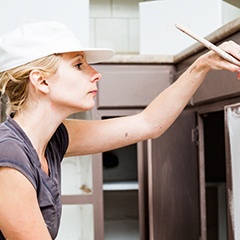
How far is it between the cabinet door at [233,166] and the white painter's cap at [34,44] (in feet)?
1.43

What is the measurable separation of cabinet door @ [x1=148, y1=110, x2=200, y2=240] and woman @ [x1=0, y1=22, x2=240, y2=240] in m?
0.52

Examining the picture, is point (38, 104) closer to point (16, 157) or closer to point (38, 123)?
point (38, 123)

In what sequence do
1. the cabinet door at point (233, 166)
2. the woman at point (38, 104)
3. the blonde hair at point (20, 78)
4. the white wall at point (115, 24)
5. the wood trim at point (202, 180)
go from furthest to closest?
A: the white wall at point (115, 24), the wood trim at point (202, 180), the cabinet door at point (233, 166), the blonde hair at point (20, 78), the woman at point (38, 104)

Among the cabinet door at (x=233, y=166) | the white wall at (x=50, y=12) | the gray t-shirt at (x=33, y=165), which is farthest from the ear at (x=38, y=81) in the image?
the white wall at (x=50, y=12)

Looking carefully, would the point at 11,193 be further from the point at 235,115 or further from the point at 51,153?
the point at 235,115

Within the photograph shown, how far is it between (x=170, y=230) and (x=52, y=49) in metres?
0.97

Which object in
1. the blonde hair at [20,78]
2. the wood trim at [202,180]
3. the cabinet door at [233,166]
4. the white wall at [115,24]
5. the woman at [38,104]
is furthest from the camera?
the white wall at [115,24]

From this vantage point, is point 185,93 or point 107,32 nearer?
point 185,93

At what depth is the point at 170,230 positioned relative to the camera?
5.70 ft

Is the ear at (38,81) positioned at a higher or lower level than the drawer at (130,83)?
lower

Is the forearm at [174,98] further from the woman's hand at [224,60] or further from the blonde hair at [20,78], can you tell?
the blonde hair at [20,78]

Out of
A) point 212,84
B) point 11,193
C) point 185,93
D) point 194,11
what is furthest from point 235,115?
point 194,11

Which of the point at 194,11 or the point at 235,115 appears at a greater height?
the point at 194,11

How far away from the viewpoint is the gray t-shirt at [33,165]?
38.0 inches
